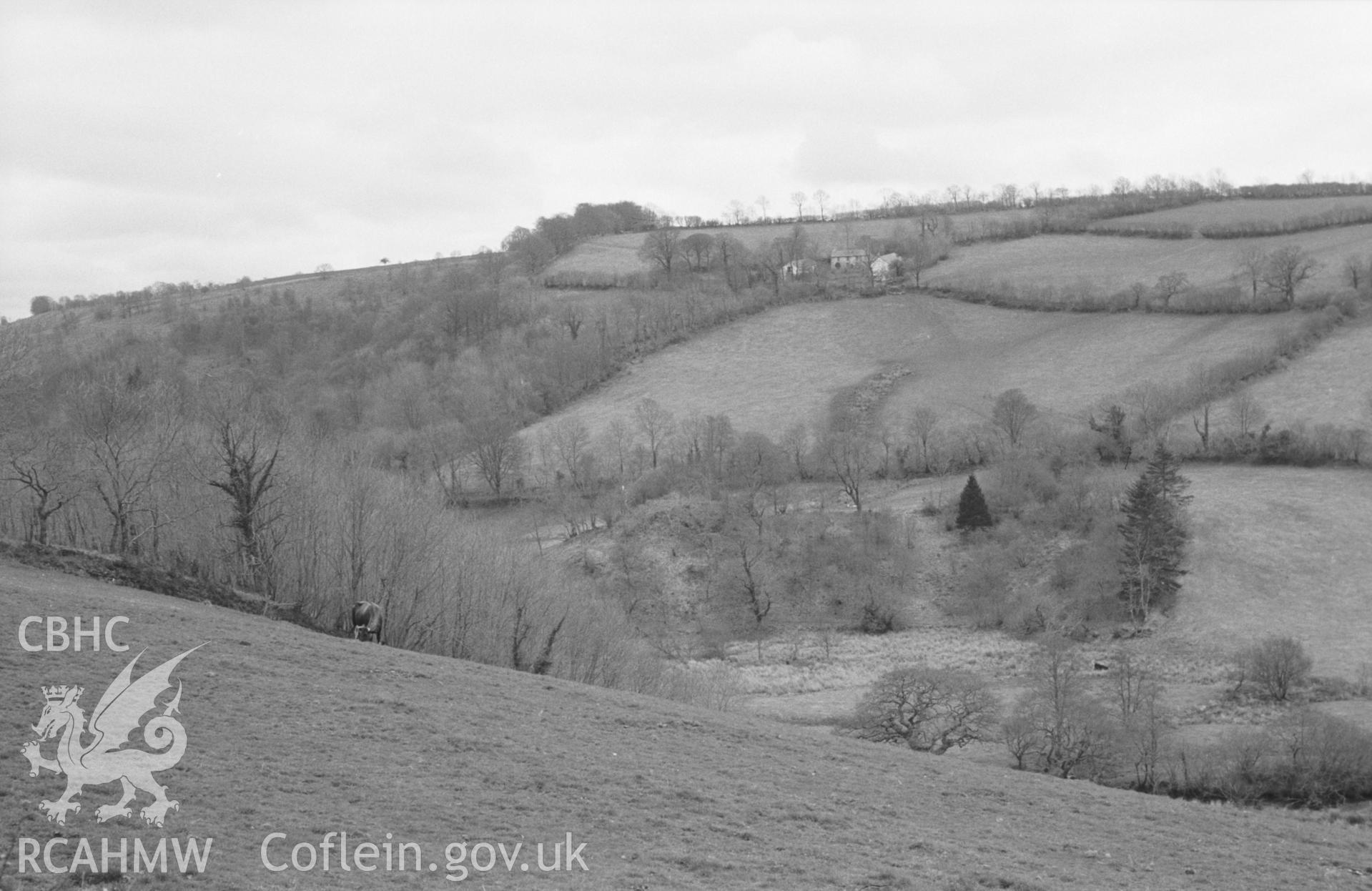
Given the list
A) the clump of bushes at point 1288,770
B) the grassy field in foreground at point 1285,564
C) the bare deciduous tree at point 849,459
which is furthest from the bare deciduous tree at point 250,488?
the bare deciduous tree at point 849,459

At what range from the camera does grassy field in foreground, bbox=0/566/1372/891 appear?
16.4 m

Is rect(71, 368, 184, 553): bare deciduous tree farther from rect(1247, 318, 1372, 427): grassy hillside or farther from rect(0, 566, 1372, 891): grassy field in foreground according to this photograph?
rect(1247, 318, 1372, 427): grassy hillside

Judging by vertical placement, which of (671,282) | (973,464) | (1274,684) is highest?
(671,282)

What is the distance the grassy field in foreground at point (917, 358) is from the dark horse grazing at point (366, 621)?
75410mm

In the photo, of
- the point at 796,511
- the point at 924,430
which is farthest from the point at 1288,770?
the point at 924,430

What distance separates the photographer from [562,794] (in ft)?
65.8

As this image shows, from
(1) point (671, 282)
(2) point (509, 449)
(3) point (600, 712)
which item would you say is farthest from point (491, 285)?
(3) point (600, 712)

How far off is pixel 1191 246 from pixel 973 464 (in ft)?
179

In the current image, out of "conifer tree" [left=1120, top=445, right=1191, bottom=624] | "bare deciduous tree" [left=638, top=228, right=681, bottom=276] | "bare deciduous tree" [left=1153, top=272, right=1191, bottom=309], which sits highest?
"bare deciduous tree" [left=638, top=228, right=681, bottom=276]

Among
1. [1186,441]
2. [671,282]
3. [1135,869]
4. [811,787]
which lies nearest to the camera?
[1135,869]

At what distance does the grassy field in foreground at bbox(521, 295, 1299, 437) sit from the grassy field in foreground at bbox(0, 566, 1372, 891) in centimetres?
8211

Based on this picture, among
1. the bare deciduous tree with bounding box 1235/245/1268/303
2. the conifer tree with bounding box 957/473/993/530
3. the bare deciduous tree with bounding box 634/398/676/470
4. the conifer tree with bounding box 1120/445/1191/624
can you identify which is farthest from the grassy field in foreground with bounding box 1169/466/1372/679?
the bare deciduous tree with bounding box 634/398/676/470

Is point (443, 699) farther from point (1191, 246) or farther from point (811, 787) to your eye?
point (1191, 246)

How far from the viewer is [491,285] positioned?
176 meters
